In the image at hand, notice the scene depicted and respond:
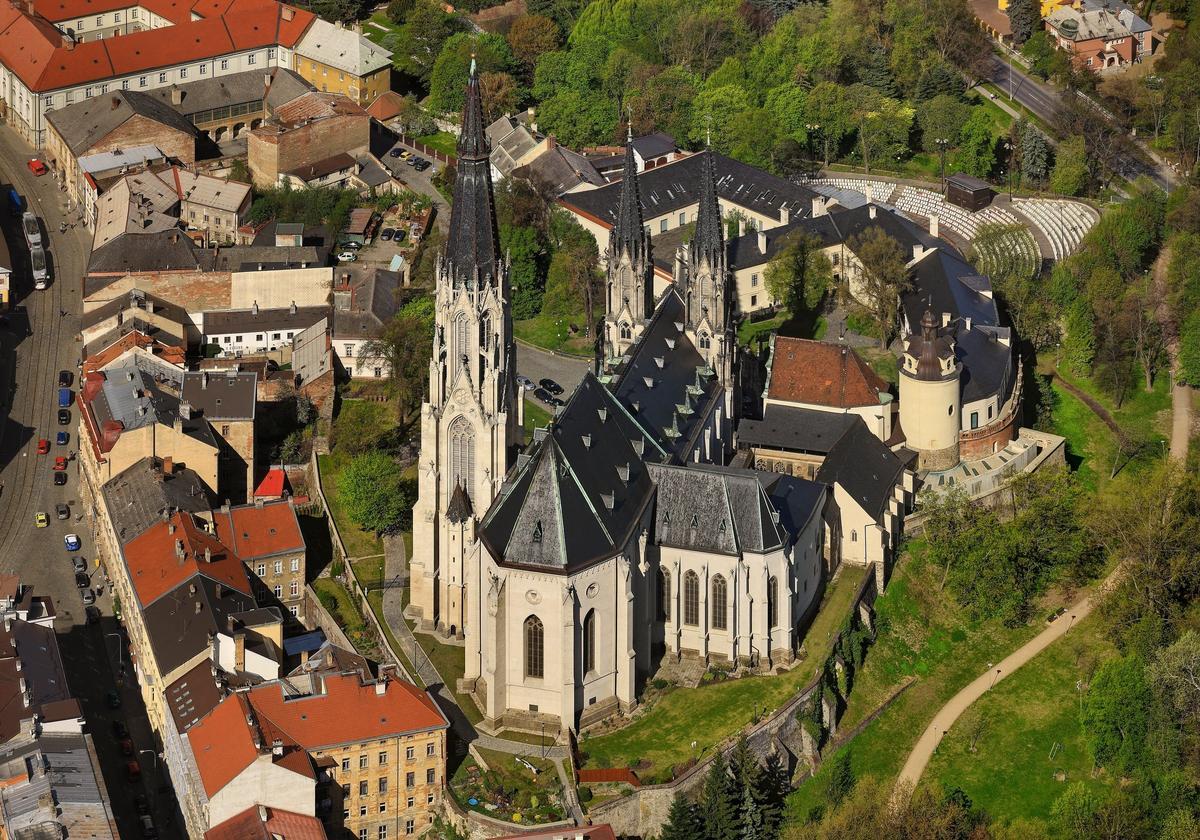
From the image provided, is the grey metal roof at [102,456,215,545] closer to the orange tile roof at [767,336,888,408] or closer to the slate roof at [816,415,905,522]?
the orange tile roof at [767,336,888,408]

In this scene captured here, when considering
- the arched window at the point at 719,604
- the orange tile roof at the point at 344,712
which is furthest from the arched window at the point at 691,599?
the orange tile roof at the point at 344,712

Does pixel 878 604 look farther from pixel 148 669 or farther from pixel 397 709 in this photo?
pixel 148 669

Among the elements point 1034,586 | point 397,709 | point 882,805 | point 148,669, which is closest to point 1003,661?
point 1034,586

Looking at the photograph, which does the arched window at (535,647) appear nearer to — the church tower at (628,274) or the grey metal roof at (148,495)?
the church tower at (628,274)

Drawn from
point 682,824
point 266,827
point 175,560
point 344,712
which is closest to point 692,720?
point 682,824

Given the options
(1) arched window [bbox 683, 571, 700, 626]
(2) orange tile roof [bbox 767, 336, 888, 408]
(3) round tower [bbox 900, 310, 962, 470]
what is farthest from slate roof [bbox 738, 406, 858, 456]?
(1) arched window [bbox 683, 571, 700, 626]

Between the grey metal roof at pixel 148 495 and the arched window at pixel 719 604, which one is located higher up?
the grey metal roof at pixel 148 495
